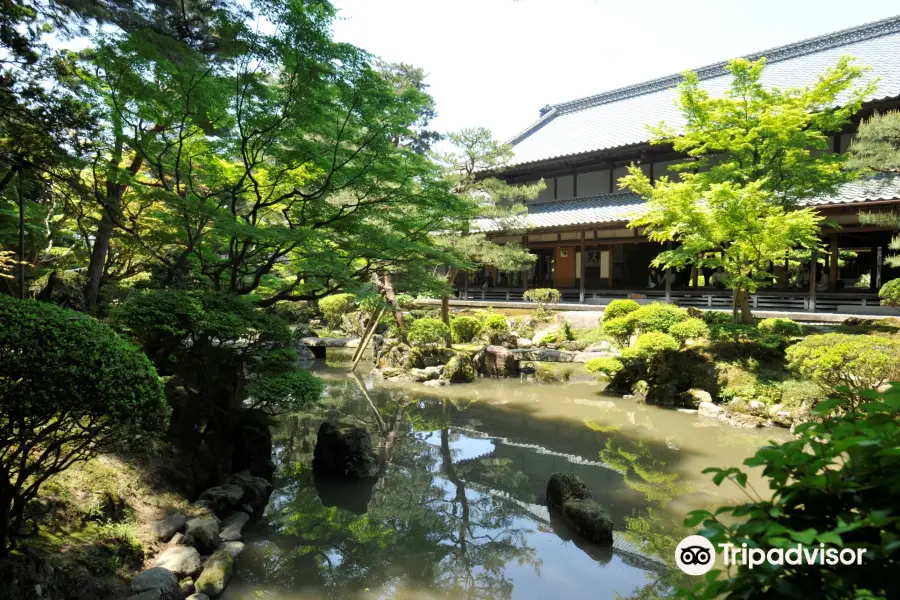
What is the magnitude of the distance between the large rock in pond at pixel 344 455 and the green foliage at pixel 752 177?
8.40 meters

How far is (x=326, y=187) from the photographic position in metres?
6.80

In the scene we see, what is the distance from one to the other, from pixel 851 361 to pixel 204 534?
30.7ft

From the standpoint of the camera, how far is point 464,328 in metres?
17.5

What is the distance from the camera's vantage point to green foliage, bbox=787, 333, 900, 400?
26.1ft

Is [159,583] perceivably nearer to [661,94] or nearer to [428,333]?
[428,333]

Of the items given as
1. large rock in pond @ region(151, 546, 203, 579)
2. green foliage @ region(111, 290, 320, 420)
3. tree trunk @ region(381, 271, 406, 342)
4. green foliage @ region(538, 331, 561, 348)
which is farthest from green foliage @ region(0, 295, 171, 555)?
green foliage @ region(538, 331, 561, 348)

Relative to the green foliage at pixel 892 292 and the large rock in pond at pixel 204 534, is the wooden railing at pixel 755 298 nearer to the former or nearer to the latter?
→ the green foliage at pixel 892 292

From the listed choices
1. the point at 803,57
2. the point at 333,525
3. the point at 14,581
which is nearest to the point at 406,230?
the point at 333,525

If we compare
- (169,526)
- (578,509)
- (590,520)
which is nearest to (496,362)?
(578,509)

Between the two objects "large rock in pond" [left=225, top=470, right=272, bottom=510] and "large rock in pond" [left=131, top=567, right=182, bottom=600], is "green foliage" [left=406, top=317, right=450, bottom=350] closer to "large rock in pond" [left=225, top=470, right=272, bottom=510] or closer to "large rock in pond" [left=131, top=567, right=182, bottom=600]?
"large rock in pond" [left=225, top=470, right=272, bottom=510]

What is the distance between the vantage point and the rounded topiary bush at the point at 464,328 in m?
17.5

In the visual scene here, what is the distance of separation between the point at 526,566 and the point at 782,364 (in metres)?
8.75

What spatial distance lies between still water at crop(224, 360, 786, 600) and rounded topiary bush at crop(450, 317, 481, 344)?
19.9 ft

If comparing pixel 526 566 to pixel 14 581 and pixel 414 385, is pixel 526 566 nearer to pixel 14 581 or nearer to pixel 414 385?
pixel 14 581
